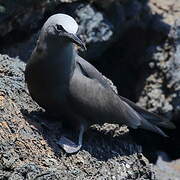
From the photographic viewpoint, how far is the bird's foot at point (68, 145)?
591 centimetres

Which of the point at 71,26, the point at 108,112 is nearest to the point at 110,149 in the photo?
the point at 108,112

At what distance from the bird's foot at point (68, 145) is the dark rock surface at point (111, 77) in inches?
2.1

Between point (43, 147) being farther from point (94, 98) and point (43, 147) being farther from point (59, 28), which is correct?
point (59, 28)

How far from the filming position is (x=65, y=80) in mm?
6098

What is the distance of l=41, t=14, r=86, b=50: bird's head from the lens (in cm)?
578

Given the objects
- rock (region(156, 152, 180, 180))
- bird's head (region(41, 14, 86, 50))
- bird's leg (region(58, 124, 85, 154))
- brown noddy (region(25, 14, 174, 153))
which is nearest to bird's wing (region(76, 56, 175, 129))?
brown noddy (region(25, 14, 174, 153))

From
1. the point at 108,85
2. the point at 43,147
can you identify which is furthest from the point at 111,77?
the point at 43,147

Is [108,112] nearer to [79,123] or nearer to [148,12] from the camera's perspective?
[79,123]

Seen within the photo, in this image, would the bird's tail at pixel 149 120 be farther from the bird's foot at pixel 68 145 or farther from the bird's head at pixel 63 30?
the bird's head at pixel 63 30

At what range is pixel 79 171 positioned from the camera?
18.4 ft

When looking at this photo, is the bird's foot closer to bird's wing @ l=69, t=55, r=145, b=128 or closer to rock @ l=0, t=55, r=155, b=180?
rock @ l=0, t=55, r=155, b=180

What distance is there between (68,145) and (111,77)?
353 cm

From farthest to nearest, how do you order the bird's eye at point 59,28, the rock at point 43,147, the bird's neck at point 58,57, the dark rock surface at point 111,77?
the bird's neck at point 58,57, the bird's eye at point 59,28, the dark rock surface at point 111,77, the rock at point 43,147

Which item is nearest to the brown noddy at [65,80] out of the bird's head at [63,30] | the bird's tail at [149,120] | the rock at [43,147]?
the bird's head at [63,30]
